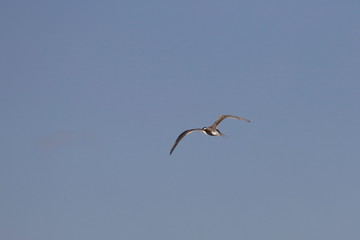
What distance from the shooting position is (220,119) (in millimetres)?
85375

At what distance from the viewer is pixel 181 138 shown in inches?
3120

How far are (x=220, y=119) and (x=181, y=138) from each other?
9.02 metres

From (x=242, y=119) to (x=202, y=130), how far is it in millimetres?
10465

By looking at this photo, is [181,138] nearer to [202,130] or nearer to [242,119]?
[202,130]

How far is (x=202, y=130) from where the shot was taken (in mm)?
82938

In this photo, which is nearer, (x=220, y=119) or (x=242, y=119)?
(x=242, y=119)

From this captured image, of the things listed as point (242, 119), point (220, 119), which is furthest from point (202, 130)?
point (242, 119)

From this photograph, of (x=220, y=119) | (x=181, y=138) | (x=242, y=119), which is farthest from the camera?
(x=220, y=119)

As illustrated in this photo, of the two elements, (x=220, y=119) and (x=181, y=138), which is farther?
(x=220, y=119)

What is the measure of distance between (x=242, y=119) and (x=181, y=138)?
10114mm

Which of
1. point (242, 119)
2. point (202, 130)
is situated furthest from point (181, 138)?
point (242, 119)

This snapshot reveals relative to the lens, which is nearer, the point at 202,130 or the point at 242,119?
the point at 242,119

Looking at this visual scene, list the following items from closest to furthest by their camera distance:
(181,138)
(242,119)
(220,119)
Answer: (242,119) < (181,138) < (220,119)
